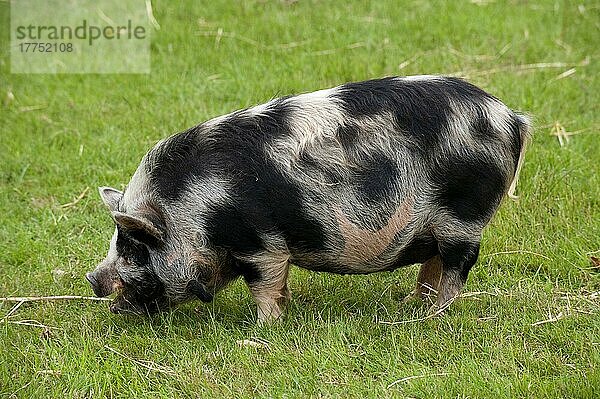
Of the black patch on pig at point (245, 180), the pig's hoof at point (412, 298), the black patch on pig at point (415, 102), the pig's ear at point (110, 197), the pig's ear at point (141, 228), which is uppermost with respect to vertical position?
the black patch on pig at point (415, 102)

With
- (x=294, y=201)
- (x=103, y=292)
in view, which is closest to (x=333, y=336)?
(x=294, y=201)

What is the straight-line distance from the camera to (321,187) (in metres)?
4.89

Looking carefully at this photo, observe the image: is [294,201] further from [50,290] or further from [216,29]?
[216,29]

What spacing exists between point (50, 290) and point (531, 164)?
10.7ft

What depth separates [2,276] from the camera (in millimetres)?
6160

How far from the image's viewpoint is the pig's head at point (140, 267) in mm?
4996

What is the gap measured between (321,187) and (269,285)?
0.59 m

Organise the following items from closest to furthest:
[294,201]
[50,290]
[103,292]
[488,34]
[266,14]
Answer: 1. [294,201]
2. [103,292]
3. [50,290]
4. [488,34]
5. [266,14]

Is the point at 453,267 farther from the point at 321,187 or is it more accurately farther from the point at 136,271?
the point at 136,271

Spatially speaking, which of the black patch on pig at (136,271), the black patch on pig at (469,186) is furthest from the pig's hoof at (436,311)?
the black patch on pig at (136,271)

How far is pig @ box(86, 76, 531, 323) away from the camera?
4.91 metres

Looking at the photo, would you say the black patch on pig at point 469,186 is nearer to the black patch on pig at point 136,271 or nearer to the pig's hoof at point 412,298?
the pig's hoof at point 412,298
